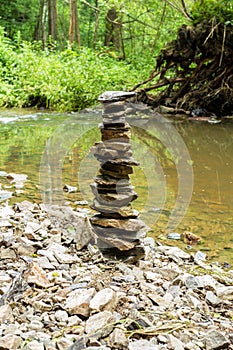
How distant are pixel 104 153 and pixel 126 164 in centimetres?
15

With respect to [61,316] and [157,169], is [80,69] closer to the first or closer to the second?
[157,169]

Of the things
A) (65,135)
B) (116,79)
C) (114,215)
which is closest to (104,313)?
(114,215)

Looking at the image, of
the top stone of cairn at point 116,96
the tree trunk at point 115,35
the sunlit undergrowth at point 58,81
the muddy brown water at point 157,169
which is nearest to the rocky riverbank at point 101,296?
the muddy brown water at point 157,169

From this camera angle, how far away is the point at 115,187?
2812 millimetres

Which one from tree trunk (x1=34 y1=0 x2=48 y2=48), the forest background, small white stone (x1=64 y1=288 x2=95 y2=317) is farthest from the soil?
tree trunk (x1=34 y1=0 x2=48 y2=48)

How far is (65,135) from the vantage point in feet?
26.0

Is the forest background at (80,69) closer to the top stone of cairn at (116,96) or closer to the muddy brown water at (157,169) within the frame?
the muddy brown water at (157,169)

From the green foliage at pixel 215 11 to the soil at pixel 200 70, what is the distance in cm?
16

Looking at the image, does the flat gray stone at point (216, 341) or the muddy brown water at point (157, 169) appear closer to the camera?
the flat gray stone at point (216, 341)

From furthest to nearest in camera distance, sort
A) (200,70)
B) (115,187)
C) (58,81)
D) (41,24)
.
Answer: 1. (41,24)
2. (58,81)
3. (200,70)
4. (115,187)

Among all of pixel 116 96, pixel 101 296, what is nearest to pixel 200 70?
pixel 116 96

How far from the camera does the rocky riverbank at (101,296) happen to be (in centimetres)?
187

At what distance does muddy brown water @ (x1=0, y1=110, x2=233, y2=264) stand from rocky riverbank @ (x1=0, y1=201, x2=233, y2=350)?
1.80 ft

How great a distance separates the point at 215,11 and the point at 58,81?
4.07m
